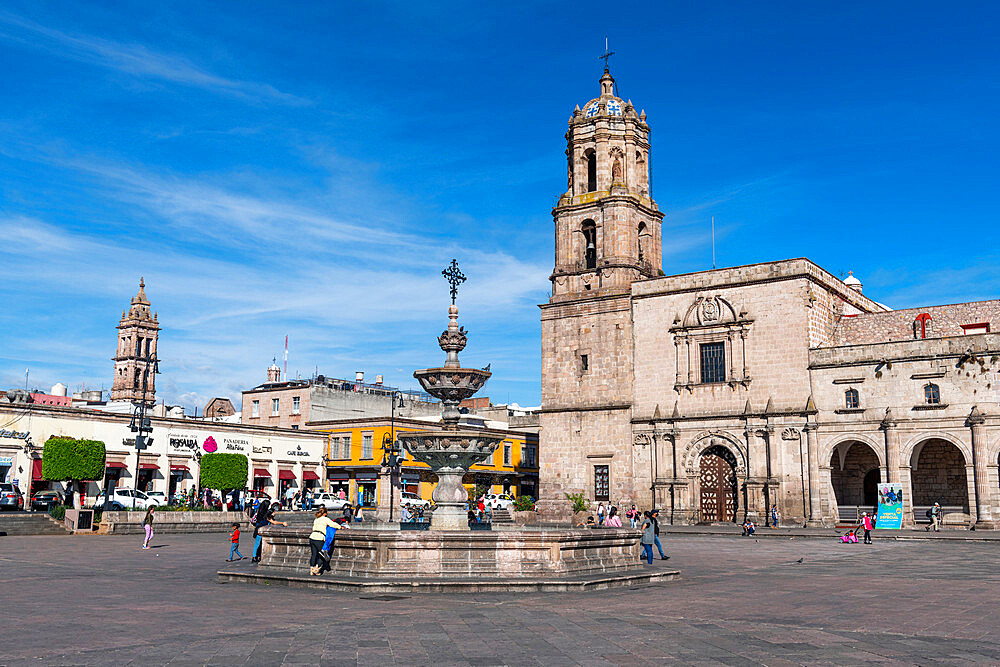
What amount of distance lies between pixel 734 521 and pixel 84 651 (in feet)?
118

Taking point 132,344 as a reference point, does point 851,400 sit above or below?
below

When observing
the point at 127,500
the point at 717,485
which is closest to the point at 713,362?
the point at 717,485

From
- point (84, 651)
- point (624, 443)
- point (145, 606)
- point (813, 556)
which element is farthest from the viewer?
point (624, 443)

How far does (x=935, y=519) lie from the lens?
115ft

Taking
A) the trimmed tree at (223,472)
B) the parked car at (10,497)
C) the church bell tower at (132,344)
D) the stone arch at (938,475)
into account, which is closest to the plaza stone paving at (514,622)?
the parked car at (10,497)

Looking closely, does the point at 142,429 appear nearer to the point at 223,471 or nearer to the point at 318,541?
the point at 223,471

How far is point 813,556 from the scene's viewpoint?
22.8 metres

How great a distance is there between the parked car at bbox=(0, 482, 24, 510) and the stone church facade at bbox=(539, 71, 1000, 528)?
24124 millimetres

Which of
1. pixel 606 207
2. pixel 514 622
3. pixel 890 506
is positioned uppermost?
pixel 606 207

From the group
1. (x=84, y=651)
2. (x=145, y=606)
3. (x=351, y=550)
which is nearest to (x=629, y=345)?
(x=351, y=550)

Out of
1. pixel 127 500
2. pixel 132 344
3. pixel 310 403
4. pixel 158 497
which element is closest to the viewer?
pixel 127 500

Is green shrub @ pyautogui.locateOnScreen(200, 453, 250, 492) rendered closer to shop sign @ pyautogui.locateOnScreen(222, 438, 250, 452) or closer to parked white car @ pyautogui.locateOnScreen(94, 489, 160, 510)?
shop sign @ pyautogui.locateOnScreen(222, 438, 250, 452)

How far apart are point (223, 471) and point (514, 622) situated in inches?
1570

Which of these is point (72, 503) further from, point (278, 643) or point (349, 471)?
point (278, 643)
